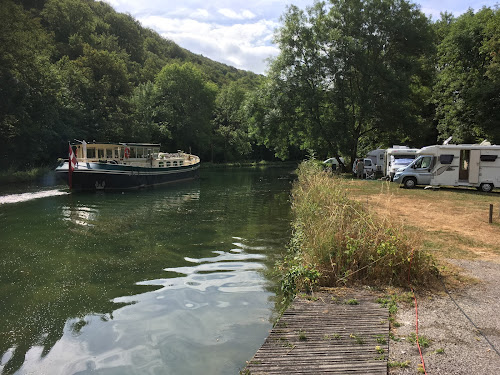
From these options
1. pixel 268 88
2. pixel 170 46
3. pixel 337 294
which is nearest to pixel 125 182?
pixel 268 88

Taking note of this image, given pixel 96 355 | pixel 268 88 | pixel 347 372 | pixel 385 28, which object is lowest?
pixel 96 355

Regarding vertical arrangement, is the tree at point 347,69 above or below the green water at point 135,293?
above

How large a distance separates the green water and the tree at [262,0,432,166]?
18.0 m

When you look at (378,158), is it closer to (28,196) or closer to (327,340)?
(28,196)

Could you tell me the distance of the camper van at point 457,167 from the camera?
708 inches

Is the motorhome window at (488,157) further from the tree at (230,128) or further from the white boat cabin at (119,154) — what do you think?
the tree at (230,128)

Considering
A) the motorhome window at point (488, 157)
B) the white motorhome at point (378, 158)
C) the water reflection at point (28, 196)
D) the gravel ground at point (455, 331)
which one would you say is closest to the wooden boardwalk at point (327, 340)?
the gravel ground at point (455, 331)

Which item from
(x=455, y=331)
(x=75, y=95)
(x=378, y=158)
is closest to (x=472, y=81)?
(x=378, y=158)

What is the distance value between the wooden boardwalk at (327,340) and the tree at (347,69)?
85.2ft

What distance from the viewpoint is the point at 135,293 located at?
6.91m

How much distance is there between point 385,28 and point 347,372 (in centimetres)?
3092

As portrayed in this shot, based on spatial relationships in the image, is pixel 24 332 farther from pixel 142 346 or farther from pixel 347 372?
pixel 347 372

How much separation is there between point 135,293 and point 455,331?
207 inches

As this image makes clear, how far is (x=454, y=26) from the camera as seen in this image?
30.4 meters
